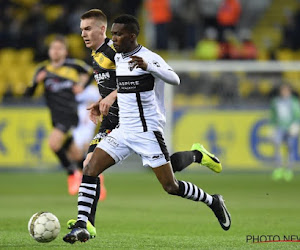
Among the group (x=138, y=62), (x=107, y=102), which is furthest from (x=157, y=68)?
(x=107, y=102)

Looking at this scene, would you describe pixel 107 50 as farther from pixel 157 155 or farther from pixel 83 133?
pixel 83 133

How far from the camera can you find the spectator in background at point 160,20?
22.1 meters

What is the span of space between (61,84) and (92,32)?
527cm

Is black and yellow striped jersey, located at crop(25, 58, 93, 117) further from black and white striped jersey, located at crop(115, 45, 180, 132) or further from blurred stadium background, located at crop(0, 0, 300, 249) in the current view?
black and white striped jersey, located at crop(115, 45, 180, 132)

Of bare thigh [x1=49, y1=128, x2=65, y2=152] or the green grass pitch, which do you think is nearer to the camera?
the green grass pitch

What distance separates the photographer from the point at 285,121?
18.1 m

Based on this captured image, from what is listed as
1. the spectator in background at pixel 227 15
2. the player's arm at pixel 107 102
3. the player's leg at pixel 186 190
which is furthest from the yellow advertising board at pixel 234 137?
the player's arm at pixel 107 102

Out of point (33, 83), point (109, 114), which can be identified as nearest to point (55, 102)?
point (33, 83)

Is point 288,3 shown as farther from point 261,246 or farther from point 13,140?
A: point 261,246

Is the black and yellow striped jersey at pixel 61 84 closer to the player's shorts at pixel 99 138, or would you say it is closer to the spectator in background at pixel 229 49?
the player's shorts at pixel 99 138

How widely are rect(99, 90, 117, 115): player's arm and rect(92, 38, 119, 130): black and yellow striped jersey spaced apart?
384 mm

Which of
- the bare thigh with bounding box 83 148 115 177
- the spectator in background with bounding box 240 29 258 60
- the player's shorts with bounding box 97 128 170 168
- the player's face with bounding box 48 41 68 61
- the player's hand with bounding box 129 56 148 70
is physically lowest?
the spectator in background with bounding box 240 29 258 60

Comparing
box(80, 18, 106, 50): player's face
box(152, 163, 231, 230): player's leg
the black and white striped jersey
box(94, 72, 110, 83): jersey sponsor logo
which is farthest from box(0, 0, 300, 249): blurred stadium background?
box(80, 18, 106, 50): player's face

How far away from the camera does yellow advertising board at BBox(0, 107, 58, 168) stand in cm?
1889
